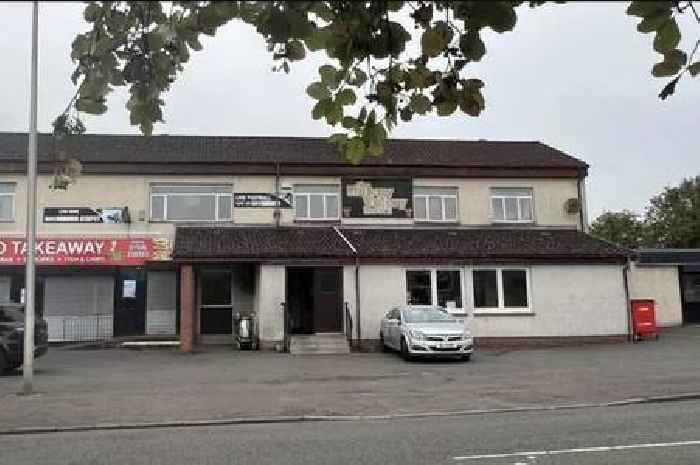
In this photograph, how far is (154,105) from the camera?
3.62 m

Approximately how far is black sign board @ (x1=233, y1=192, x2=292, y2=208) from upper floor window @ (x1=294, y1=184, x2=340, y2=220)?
0.60 metres

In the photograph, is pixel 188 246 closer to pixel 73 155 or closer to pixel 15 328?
pixel 15 328

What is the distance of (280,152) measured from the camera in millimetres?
30469

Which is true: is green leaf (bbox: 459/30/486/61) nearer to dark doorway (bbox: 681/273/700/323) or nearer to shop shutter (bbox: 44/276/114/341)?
shop shutter (bbox: 44/276/114/341)

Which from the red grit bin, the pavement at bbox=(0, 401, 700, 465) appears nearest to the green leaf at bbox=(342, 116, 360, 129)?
the pavement at bbox=(0, 401, 700, 465)

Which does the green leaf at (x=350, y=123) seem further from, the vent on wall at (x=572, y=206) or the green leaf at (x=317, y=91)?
the vent on wall at (x=572, y=206)

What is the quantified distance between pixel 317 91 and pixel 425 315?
18.7m

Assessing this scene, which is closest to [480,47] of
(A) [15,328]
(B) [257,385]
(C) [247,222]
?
A: (B) [257,385]

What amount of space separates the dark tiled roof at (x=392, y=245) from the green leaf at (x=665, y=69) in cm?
2189

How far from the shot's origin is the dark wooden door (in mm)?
26062

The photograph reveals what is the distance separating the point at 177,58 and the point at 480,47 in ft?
4.74

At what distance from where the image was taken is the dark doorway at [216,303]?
2814 cm

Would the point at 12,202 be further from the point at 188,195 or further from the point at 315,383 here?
the point at 315,383

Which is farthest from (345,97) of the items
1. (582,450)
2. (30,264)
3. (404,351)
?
(404,351)
